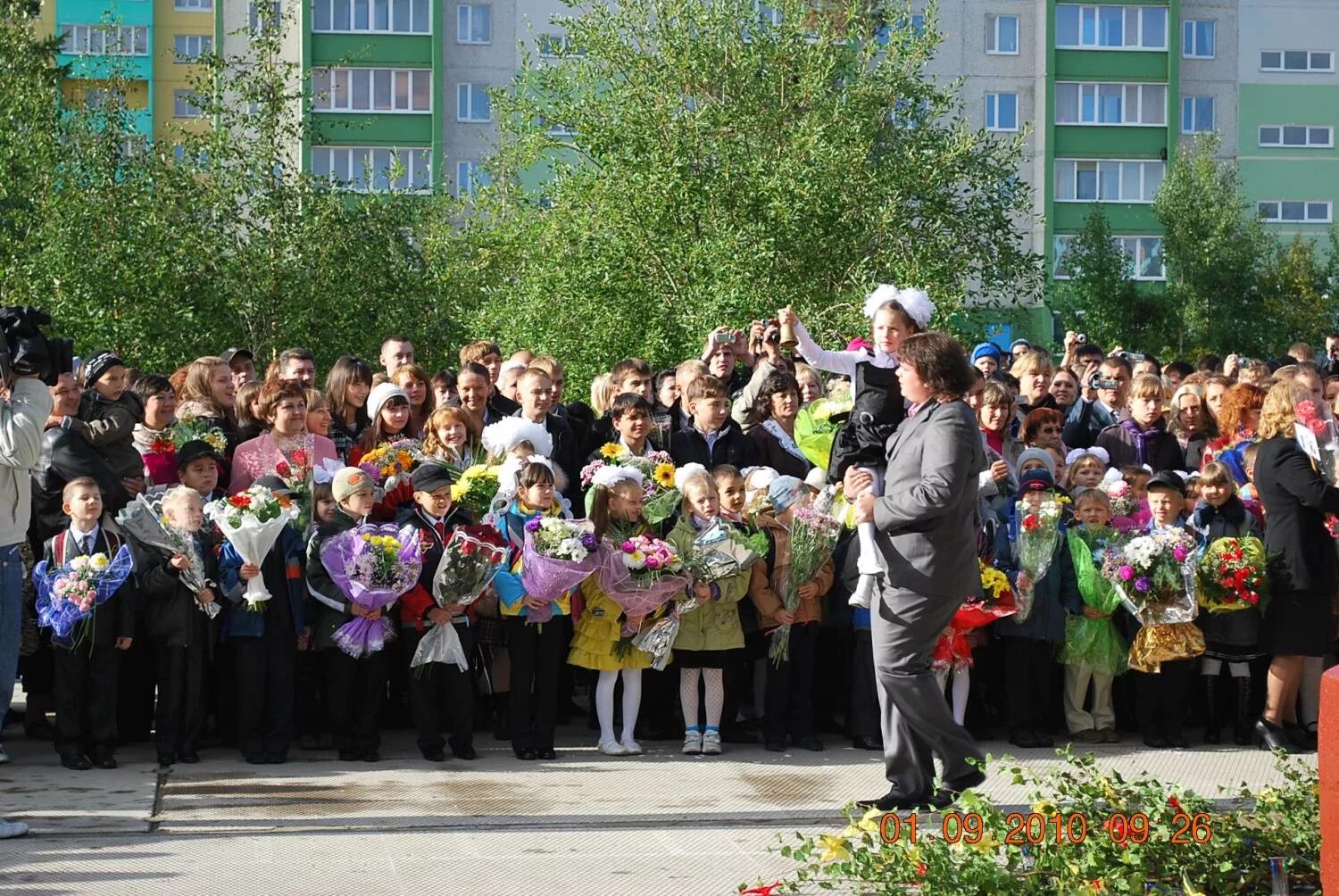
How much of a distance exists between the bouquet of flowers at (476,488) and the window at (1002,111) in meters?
46.6

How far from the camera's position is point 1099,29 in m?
53.9

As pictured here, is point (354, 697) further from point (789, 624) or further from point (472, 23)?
point (472, 23)

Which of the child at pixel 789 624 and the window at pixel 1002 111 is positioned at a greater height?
the window at pixel 1002 111

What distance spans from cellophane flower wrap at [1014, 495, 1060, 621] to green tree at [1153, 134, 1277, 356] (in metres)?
37.6

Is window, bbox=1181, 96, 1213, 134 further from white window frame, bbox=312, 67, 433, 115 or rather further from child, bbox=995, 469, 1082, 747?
child, bbox=995, 469, 1082, 747

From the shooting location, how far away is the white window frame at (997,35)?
177ft

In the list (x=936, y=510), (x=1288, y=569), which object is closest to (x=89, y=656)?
(x=936, y=510)

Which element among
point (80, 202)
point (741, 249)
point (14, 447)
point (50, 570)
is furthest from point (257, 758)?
point (80, 202)

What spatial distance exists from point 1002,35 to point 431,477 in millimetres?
47743

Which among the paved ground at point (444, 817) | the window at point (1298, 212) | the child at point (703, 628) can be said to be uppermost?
the window at point (1298, 212)

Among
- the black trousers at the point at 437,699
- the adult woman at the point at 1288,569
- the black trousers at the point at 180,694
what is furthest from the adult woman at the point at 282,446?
the adult woman at the point at 1288,569

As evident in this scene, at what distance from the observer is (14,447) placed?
789cm

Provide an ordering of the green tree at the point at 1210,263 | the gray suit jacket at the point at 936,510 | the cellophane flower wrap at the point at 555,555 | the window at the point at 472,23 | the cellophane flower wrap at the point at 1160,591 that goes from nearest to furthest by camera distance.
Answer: the gray suit jacket at the point at 936,510 < the cellophane flower wrap at the point at 555,555 < the cellophane flower wrap at the point at 1160,591 < the green tree at the point at 1210,263 < the window at the point at 472,23

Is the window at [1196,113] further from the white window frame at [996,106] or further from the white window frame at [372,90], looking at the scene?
the white window frame at [372,90]
